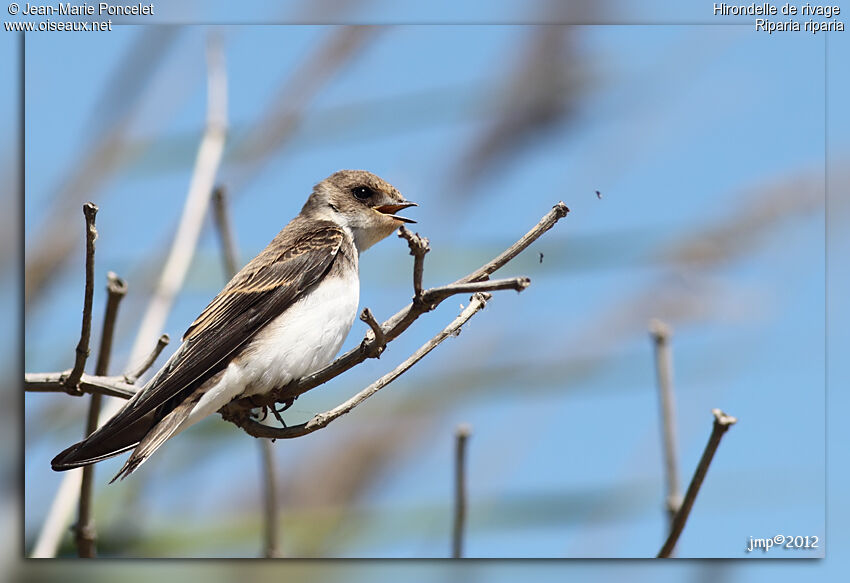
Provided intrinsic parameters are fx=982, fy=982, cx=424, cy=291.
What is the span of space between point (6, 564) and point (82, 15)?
4.74 feet

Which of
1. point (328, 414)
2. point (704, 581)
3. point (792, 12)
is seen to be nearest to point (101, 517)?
point (328, 414)

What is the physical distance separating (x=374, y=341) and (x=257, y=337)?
25.2 inches

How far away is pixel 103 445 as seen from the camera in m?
1.98

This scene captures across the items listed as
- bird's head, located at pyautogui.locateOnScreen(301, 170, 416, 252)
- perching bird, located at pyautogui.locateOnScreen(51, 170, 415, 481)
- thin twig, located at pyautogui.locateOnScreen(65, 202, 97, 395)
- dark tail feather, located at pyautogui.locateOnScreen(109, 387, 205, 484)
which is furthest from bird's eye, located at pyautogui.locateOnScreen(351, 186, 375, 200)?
thin twig, located at pyautogui.locateOnScreen(65, 202, 97, 395)

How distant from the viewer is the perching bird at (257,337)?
2033mm

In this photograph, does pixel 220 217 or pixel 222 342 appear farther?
pixel 222 342

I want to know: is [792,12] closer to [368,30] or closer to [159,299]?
[368,30]

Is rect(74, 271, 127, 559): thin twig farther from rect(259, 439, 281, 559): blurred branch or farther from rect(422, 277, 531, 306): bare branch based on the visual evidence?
rect(422, 277, 531, 306): bare branch

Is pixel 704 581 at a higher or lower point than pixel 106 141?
lower

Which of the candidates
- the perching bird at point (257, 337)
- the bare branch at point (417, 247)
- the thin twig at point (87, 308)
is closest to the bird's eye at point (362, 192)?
the perching bird at point (257, 337)

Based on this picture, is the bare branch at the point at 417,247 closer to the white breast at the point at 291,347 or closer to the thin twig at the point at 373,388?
the thin twig at the point at 373,388

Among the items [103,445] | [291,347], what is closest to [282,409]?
Answer: [291,347]

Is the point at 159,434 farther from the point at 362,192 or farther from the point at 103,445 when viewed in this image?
the point at 362,192

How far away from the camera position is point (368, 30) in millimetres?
2484
